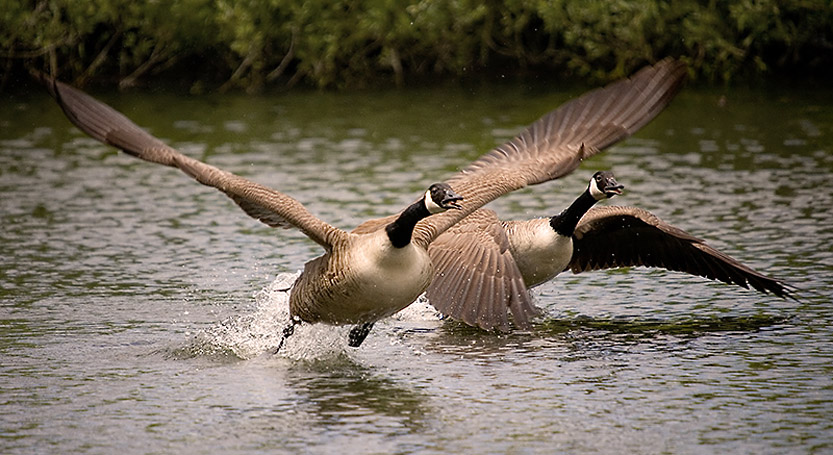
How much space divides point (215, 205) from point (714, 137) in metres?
7.25

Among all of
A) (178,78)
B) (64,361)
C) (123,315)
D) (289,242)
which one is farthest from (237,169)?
(178,78)

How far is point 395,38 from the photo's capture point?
24562mm

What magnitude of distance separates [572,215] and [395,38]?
15597mm

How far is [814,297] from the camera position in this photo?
10008mm

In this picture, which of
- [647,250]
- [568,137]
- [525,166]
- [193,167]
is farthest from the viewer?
[568,137]

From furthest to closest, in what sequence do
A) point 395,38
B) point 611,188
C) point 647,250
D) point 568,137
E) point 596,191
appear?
point 395,38, point 568,137, point 647,250, point 596,191, point 611,188

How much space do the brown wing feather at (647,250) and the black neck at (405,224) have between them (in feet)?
7.83

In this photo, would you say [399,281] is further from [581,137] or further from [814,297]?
[814,297]

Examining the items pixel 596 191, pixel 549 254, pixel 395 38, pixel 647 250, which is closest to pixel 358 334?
pixel 549 254

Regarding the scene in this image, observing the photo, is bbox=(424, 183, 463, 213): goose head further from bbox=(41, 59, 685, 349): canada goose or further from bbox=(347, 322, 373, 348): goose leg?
bbox=(347, 322, 373, 348): goose leg

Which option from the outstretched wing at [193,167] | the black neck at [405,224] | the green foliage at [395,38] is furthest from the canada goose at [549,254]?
the green foliage at [395,38]

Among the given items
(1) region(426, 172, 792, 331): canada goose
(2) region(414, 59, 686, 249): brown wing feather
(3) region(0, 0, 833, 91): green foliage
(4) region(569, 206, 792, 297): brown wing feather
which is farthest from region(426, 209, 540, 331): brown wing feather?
(3) region(0, 0, 833, 91): green foliage

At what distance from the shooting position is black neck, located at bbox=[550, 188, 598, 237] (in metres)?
9.38

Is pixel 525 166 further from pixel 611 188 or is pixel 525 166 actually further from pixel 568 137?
pixel 611 188
